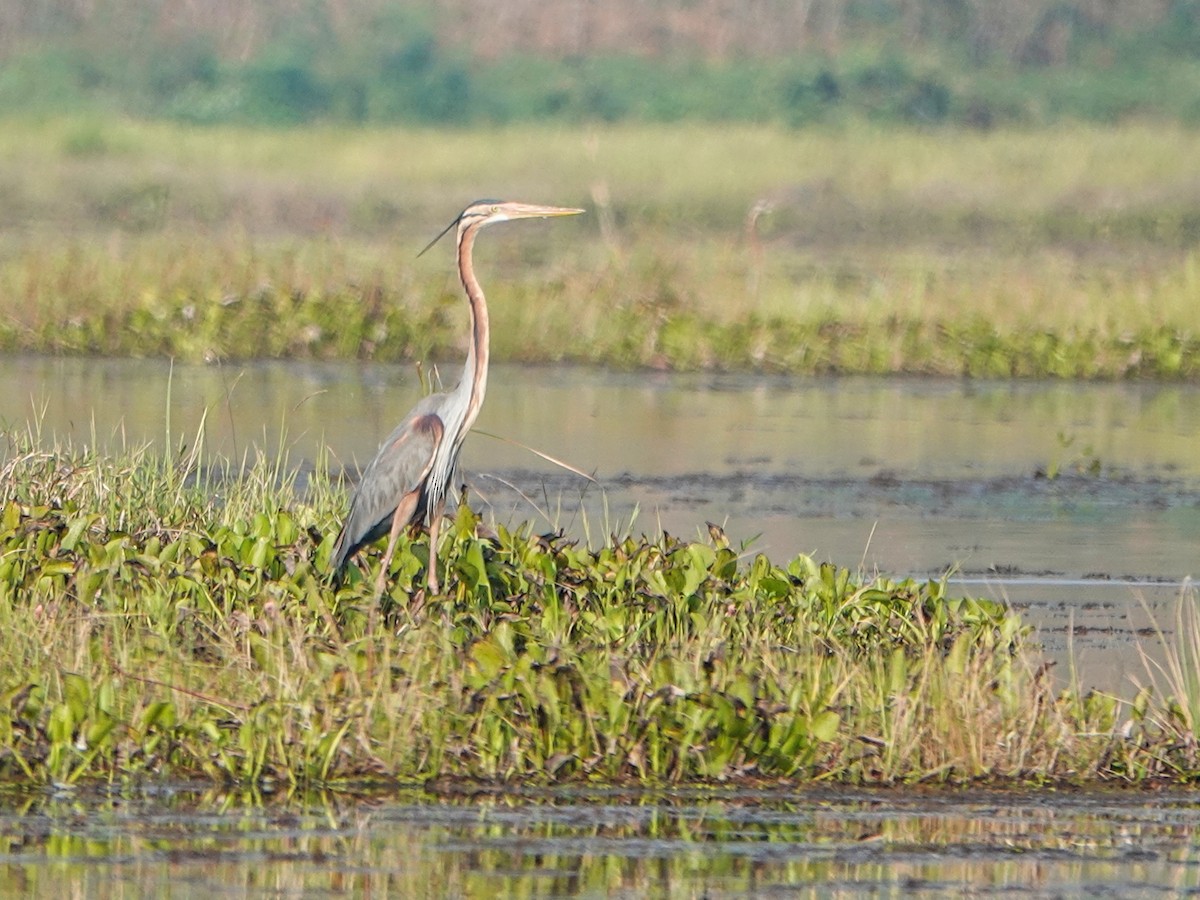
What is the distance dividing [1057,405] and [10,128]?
77.1 ft

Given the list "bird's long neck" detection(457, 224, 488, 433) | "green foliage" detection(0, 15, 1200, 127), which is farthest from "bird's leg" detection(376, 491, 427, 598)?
"green foliage" detection(0, 15, 1200, 127)

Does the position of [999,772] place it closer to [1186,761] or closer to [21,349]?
[1186,761]

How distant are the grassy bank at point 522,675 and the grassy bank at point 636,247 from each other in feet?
33.2

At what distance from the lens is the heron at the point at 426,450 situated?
7.17m

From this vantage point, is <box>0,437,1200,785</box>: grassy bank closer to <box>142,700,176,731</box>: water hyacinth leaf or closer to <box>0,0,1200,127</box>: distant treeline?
<box>142,700,176,731</box>: water hyacinth leaf

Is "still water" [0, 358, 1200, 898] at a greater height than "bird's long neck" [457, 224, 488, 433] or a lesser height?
lesser

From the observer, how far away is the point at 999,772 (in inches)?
228

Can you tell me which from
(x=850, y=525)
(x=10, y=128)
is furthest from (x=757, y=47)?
(x=850, y=525)

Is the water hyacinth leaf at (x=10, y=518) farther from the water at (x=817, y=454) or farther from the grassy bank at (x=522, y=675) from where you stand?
the water at (x=817, y=454)

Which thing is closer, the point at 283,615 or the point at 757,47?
the point at 283,615

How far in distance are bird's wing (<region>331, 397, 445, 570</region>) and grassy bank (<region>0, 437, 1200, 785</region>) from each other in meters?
0.15

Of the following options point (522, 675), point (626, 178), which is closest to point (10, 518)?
point (522, 675)

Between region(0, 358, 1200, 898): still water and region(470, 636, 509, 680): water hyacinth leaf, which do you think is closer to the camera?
region(0, 358, 1200, 898): still water

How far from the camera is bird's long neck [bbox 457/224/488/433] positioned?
7.16 m
